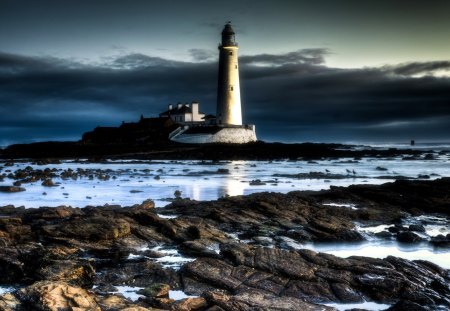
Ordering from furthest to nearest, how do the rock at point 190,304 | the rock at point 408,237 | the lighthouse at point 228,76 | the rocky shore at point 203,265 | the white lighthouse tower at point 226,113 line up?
1. the white lighthouse tower at point 226,113
2. the lighthouse at point 228,76
3. the rock at point 408,237
4. the rocky shore at point 203,265
5. the rock at point 190,304

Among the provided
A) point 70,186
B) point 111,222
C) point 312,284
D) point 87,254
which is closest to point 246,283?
point 312,284

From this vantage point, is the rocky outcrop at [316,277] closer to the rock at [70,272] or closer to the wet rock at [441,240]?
the rock at [70,272]

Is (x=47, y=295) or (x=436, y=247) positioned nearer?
(x=47, y=295)

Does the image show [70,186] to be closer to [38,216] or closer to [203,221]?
[38,216]

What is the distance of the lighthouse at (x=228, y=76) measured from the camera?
61938 mm

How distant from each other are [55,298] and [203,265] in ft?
8.82

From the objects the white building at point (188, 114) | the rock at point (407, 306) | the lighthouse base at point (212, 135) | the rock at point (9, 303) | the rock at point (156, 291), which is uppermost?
the white building at point (188, 114)

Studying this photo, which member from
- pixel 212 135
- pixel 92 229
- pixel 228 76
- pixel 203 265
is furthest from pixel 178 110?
pixel 203 265

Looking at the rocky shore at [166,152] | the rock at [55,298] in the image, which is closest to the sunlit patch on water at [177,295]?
the rock at [55,298]

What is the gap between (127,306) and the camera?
5.93 meters

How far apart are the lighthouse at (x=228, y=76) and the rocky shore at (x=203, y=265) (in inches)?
1962

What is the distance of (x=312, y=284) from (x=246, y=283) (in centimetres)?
98

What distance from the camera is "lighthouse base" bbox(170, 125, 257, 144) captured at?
6369cm

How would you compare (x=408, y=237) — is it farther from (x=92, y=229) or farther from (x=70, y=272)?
(x=70, y=272)
